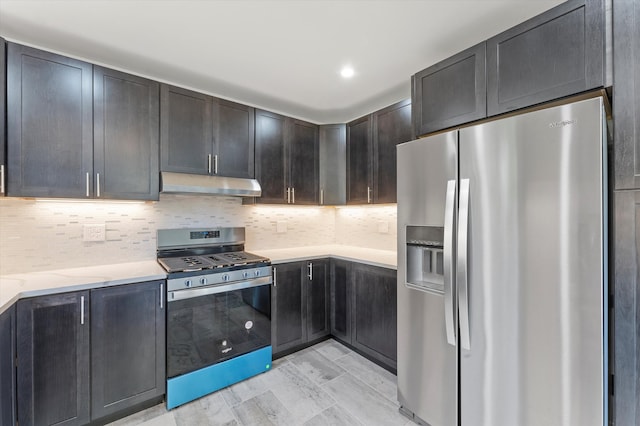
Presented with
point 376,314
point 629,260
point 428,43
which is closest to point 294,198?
point 376,314

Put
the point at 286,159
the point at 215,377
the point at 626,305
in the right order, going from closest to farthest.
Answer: the point at 626,305
the point at 215,377
the point at 286,159

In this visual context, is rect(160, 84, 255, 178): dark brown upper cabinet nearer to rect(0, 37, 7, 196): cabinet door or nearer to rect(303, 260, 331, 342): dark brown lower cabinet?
rect(0, 37, 7, 196): cabinet door

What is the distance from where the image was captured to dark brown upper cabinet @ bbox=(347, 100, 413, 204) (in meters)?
2.54

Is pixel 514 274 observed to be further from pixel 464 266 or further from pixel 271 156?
pixel 271 156

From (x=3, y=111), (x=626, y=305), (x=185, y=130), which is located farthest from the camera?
(x=185, y=130)

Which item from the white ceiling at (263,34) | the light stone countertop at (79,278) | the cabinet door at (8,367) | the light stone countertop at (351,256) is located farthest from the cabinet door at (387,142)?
the cabinet door at (8,367)

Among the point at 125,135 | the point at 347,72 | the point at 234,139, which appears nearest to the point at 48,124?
the point at 125,135

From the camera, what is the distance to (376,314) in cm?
243

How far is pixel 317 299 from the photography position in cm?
280

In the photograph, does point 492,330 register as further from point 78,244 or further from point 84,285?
point 78,244

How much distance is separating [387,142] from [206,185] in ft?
5.48

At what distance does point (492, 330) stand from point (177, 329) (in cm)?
199

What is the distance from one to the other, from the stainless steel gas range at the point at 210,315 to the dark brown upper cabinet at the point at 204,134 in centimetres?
63

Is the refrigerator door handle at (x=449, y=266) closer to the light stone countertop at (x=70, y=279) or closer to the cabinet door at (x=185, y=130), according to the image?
the light stone countertop at (x=70, y=279)
